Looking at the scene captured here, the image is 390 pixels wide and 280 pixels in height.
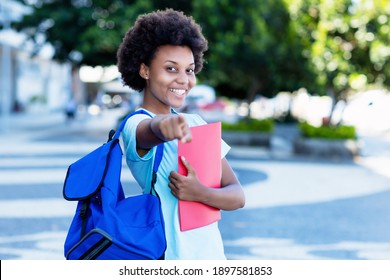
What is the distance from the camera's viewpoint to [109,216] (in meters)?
2.02

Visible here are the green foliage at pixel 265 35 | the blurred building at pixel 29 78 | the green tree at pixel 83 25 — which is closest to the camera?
the green foliage at pixel 265 35

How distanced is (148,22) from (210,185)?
59cm

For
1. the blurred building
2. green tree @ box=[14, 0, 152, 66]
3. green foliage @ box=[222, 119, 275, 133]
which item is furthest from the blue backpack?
the blurred building

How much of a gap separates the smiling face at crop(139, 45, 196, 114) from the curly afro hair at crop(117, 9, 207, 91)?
28mm

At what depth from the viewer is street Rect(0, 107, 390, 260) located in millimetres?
6402

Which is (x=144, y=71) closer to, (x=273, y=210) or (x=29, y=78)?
(x=273, y=210)

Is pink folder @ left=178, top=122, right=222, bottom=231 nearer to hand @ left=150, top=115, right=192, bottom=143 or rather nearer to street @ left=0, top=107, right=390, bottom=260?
hand @ left=150, top=115, right=192, bottom=143

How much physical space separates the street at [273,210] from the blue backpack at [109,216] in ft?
12.6

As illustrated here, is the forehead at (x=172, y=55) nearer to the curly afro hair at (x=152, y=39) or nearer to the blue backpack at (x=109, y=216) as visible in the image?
the curly afro hair at (x=152, y=39)

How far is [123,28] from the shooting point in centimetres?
2033

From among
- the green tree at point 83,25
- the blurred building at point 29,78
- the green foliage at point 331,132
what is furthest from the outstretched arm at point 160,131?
the blurred building at point 29,78

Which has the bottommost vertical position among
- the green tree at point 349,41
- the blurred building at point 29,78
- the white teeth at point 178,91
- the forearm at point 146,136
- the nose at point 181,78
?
the forearm at point 146,136

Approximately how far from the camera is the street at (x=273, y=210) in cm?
640

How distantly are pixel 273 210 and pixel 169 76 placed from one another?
6.57 m
